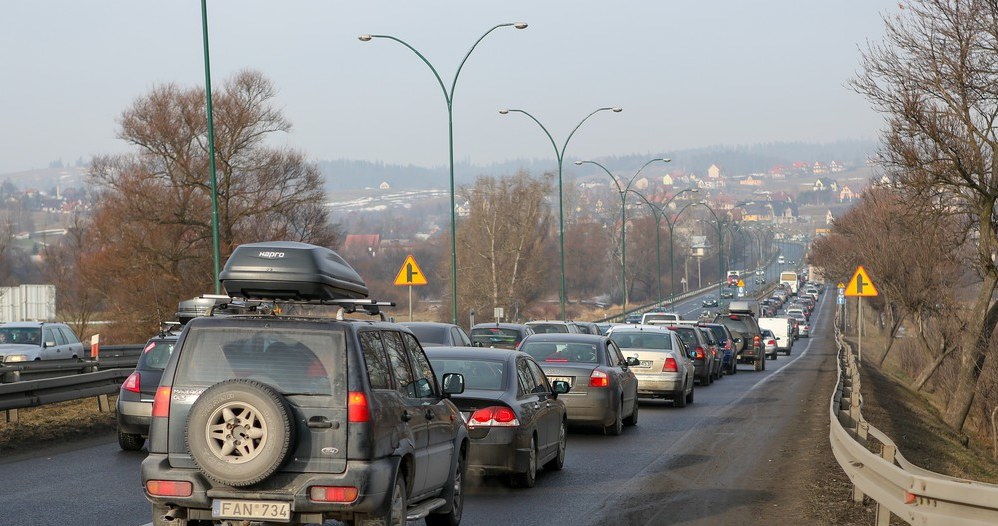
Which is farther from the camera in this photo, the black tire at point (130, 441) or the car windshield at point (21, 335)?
the car windshield at point (21, 335)

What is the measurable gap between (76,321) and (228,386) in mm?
52910

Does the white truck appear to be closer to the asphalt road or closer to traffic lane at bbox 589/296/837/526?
traffic lane at bbox 589/296/837/526

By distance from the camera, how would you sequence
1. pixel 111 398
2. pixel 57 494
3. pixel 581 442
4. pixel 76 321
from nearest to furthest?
1. pixel 57 494
2. pixel 581 442
3. pixel 111 398
4. pixel 76 321

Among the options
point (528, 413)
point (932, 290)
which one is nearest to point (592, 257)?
point (932, 290)

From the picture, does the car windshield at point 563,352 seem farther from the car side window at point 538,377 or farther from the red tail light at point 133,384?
the red tail light at point 133,384

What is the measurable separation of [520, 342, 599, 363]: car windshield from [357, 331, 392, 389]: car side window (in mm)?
10164

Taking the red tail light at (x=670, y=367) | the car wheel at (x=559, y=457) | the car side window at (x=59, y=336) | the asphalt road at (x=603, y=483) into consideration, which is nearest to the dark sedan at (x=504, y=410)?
the car wheel at (x=559, y=457)

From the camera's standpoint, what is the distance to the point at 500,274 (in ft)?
286

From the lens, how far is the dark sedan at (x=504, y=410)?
1220cm

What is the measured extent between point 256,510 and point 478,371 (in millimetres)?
5457

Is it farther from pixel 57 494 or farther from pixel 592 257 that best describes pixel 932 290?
pixel 592 257

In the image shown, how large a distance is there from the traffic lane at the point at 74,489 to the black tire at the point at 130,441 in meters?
0.12

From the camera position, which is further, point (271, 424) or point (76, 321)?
point (76, 321)

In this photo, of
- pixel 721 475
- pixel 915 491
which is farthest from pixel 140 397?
pixel 915 491
